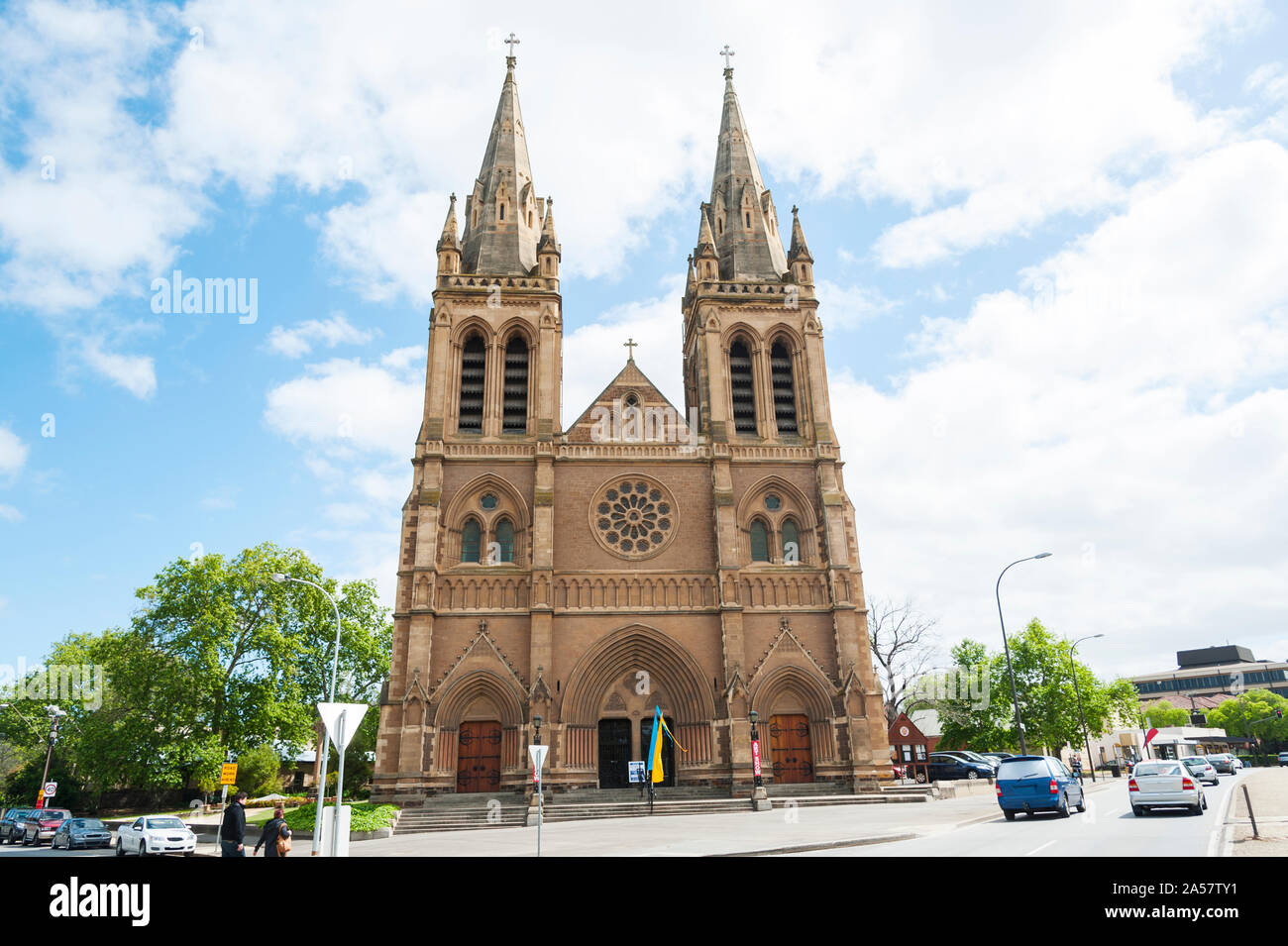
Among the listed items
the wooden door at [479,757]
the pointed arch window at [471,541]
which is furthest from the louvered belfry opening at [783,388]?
the wooden door at [479,757]

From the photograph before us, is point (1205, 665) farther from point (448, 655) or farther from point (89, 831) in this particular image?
point (89, 831)

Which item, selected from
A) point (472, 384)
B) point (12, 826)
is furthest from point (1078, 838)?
point (12, 826)

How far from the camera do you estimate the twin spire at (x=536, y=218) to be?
4000cm

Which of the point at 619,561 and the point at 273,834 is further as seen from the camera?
the point at 619,561

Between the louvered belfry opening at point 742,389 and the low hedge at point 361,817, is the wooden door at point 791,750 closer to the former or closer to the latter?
the louvered belfry opening at point 742,389

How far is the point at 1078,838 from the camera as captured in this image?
14.3 metres

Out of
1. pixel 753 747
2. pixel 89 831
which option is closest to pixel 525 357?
pixel 753 747

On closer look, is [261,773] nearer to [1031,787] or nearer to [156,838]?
[156,838]

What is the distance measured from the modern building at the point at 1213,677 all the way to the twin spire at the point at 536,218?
106m

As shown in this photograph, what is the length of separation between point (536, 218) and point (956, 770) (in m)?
34.5

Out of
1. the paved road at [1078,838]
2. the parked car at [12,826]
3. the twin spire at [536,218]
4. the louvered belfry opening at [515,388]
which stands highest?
the twin spire at [536,218]

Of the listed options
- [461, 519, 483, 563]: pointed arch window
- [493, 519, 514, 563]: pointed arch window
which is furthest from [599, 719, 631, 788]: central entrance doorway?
[461, 519, 483, 563]: pointed arch window

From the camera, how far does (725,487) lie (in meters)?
35.2
